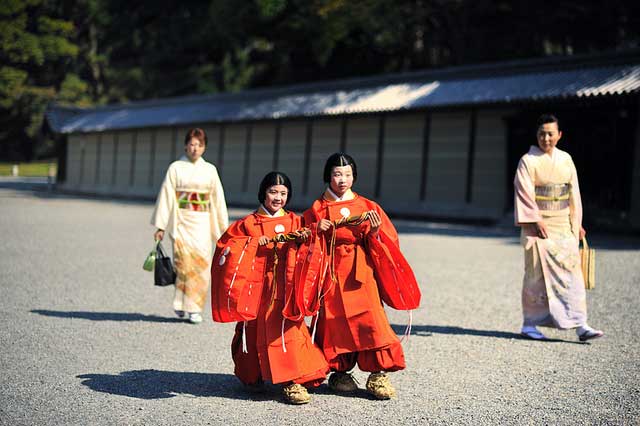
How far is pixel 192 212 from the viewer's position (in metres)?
6.11

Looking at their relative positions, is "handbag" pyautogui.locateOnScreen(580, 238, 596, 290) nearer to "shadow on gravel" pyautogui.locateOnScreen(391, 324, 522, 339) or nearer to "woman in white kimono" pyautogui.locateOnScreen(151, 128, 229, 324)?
"shadow on gravel" pyautogui.locateOnScreen(391, 324, 522, 339)

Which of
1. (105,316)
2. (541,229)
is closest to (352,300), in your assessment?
(541,229)

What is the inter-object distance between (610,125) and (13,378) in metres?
14.2

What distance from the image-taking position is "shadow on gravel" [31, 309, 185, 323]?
19.0 ft

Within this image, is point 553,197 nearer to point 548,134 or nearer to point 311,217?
point 548,134

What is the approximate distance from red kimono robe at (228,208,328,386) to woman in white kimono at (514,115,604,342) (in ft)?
7.69

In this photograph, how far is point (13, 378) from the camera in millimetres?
3912

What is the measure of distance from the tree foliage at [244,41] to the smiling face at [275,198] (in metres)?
17.3

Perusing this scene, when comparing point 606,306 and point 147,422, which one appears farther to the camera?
point 606,306

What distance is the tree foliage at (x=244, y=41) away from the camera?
70.6ft

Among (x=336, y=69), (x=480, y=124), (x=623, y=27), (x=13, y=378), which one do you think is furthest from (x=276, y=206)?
(x=336, y=69)

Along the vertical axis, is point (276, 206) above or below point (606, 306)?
above

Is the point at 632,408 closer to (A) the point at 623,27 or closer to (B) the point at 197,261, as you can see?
(B) the point at 197,261

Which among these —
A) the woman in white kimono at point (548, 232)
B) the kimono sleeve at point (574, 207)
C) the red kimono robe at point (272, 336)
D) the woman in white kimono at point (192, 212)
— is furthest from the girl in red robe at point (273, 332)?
the kimono sleeve at point (574, 207)
